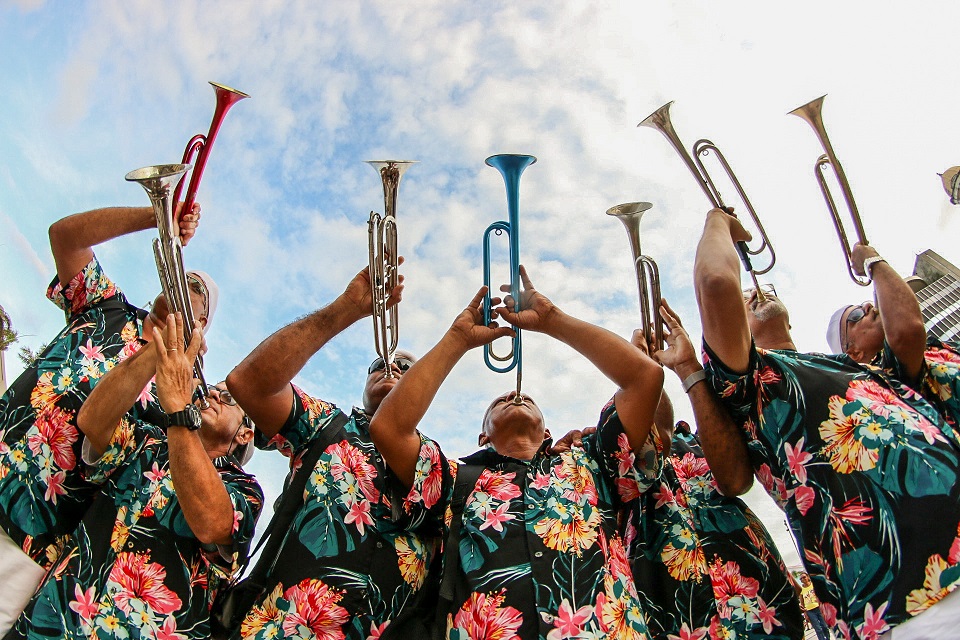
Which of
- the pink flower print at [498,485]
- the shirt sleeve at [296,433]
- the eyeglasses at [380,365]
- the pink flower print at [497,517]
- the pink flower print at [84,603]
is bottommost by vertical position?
the pink flower print at [84,603]

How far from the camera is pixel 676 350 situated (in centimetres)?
363

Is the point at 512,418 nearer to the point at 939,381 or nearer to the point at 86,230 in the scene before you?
the point at 939,381

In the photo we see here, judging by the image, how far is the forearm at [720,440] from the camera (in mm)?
3229

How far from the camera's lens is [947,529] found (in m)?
2.52

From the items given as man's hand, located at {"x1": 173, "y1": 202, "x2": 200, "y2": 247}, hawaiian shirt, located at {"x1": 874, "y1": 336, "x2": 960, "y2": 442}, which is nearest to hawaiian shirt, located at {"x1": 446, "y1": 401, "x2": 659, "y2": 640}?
hawaiian shirt, located at {"x1": 874, "y1": 336, "x2": 960, "y2": 442}

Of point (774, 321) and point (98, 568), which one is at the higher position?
point (774, 321)

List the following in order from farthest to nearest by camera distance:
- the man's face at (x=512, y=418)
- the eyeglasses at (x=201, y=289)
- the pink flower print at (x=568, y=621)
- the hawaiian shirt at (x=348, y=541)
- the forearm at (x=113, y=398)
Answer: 1. the eyeglasses at (x=201, y=289)
2. the man's face at (x=512, y=418)
3. the forearm at (x=113, y=398)
4. the hawaiian shirt at (x=348, y=541)
5. the pink flower print at (x=568, y=621)

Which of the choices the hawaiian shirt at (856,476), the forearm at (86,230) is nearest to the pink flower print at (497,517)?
the hawaiian shirt at (856,476)

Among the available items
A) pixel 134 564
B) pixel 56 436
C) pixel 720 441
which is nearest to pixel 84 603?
pixel 134 564

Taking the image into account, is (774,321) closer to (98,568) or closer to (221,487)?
(221,487)

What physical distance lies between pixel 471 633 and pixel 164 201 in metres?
2.58

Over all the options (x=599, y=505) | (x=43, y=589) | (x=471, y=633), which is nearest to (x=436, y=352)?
(x=599, y=505)

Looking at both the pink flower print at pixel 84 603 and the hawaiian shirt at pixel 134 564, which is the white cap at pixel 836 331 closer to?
the hawaiian shirt at pixel 134 564

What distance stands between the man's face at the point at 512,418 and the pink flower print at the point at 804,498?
56.3 inches
